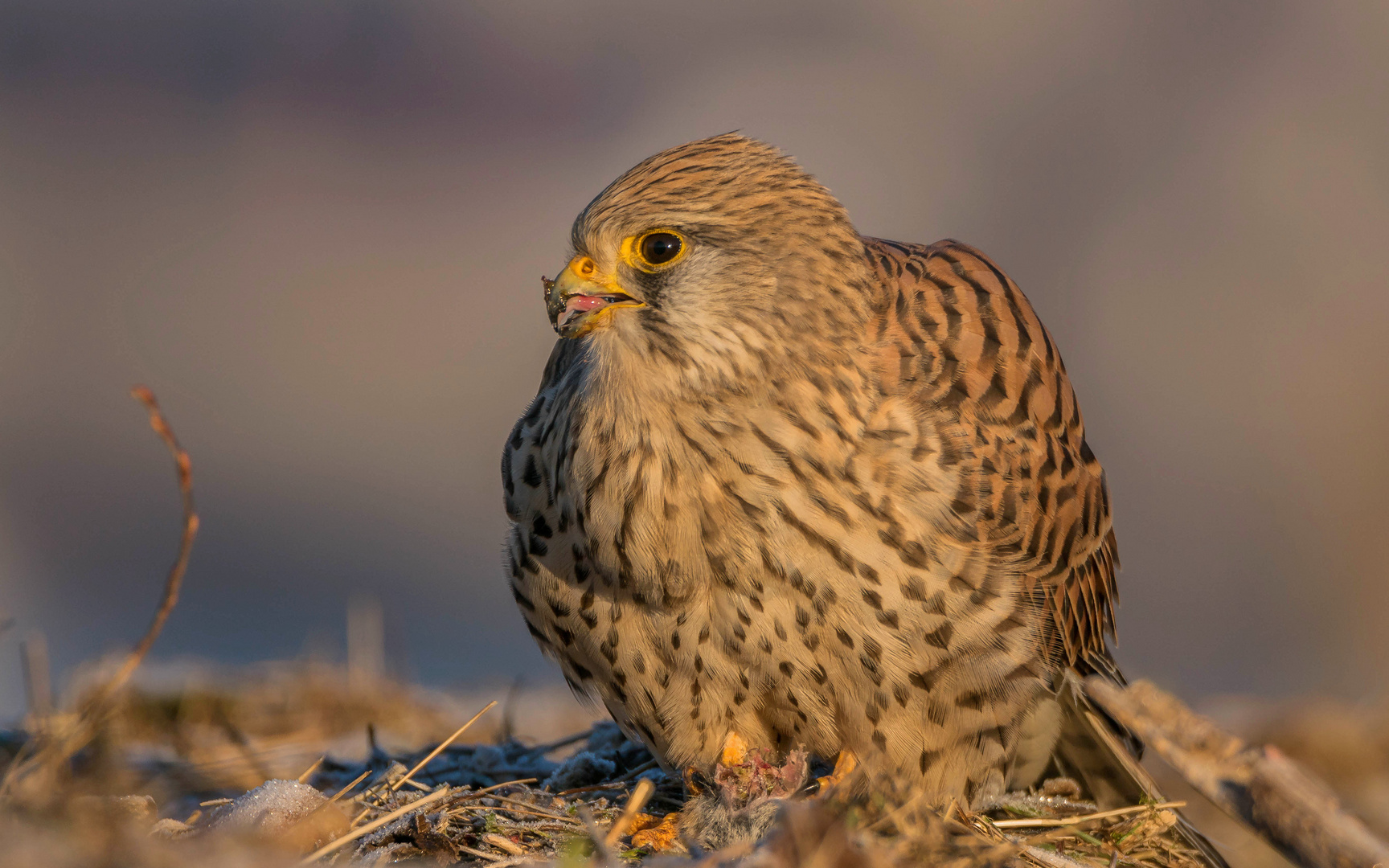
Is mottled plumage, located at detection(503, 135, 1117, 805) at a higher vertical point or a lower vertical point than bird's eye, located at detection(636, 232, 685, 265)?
lower

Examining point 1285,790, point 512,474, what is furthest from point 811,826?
point 512,474

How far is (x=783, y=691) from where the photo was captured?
274 cm

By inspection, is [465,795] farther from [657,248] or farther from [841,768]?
[657,248]

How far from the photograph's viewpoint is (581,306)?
2.71m

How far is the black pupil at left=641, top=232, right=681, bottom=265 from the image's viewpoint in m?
2.69

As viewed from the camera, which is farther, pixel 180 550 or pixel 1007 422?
pixel 1007 422

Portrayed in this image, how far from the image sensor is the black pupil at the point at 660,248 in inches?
106

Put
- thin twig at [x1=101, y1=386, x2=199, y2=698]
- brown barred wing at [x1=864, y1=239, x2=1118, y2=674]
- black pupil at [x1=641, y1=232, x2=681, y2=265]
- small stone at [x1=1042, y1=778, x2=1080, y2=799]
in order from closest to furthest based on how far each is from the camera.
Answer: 1. thin twig at [x1=101, y1=386, x2=199, y2=698]
2. black pupil at [x1=641, y1=232, x2=681, y2=265]
3. brown barred wing at [x1=864, y1=239, x2=1118, y2=674]
4. small stone at [x1=1042, y1=778, x2=1080, y2=799]

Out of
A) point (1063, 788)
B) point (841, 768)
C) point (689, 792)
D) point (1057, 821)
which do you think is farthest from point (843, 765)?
point (1063, 788)

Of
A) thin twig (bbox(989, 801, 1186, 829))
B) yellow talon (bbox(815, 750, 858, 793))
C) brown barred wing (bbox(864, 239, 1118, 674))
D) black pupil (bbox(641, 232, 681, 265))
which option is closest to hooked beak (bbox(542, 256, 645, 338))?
black pupil (bbox(641, 232, 681, 265))

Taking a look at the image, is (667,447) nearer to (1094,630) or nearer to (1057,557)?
(1057,557)

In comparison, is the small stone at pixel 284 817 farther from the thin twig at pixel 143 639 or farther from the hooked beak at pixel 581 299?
the hooked beak at pixel 581 299

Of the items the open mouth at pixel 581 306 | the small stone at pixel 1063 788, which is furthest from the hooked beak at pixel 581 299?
the small stone at pixel 1063 788

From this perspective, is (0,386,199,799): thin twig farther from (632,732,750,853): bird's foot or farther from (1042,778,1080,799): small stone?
(1042,778,1080,799): small stone
